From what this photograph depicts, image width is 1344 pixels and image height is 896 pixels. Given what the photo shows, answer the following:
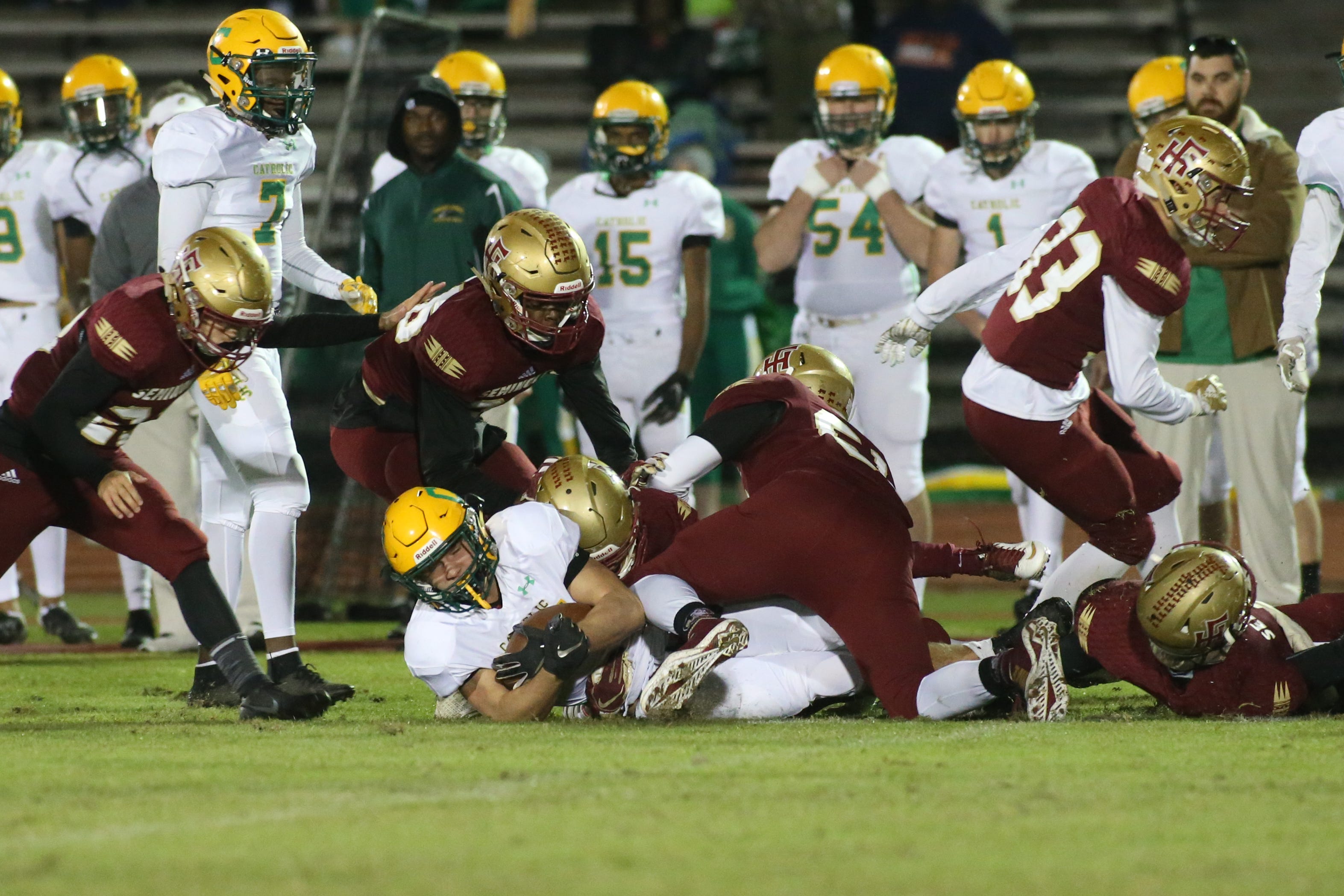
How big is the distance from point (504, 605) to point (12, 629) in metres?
3.58

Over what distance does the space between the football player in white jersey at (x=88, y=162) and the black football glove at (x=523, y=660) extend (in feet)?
13.1

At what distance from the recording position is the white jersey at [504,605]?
4.43 metres

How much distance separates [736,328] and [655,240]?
172 centimetres

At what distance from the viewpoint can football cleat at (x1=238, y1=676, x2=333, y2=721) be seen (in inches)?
179

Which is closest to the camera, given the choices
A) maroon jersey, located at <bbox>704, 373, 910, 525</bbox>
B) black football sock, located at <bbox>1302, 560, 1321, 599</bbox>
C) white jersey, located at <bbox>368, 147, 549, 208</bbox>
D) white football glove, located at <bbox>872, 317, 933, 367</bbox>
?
maroon jersey, located at <bbox>704, 373, 910, 525</bbox>

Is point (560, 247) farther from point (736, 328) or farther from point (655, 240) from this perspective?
point (736, 328)

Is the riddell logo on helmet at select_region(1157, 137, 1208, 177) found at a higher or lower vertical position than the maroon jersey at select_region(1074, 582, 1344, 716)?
higher

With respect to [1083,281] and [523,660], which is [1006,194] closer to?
[1083,281]

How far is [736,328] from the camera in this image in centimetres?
930

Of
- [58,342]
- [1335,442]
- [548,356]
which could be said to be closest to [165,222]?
[58,342]

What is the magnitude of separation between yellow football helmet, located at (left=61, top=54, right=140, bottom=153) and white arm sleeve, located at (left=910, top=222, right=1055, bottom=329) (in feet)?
13.4

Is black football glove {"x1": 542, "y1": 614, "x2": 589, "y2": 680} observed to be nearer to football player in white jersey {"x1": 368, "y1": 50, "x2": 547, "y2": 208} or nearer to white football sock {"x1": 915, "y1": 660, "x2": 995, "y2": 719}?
white football sock {"x1": 915, "y1": 660, "x2": 995, "y2": 719}

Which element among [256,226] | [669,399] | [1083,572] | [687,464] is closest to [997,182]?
[669,399]

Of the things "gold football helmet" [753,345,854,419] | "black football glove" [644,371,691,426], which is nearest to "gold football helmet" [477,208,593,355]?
"gold football helmet" [753,345,854,419]
